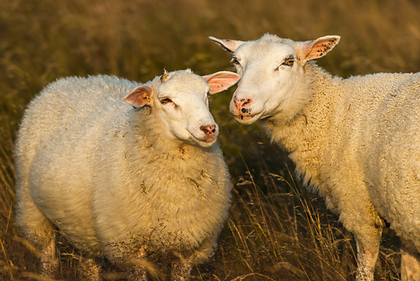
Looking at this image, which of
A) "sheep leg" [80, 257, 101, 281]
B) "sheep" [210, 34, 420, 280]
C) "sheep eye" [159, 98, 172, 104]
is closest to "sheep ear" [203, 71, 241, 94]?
"sheep" [210, 34, 420, 280]

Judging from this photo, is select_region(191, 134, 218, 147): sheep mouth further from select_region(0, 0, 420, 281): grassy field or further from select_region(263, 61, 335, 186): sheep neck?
select_region(0, 0, 420, 281): grassy field

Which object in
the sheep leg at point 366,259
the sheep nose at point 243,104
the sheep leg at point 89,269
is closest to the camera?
the sheep nose at point 243,104

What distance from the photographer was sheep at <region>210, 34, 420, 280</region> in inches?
110

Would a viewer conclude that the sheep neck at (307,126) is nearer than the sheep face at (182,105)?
No

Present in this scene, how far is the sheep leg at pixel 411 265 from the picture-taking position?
3.29m

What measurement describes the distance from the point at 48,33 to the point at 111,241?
6.62m

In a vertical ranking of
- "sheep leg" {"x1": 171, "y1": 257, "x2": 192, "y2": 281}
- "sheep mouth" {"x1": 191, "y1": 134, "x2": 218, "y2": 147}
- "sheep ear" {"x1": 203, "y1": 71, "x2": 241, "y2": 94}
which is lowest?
"sheep leg" {"x1": 171, "y1": 257, "x2": 192, "y2": 281}

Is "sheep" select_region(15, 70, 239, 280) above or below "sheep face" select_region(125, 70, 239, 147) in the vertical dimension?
below

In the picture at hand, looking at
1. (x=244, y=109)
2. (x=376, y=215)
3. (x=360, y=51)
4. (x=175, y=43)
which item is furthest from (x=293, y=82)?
(x=175, y=43)

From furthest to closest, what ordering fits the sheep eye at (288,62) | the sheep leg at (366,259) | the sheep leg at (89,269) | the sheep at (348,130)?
the sheep leg at (89,269) < the sheep eye at (288,62) < the sheep leg at (366,259) < the sheep at (348,130)

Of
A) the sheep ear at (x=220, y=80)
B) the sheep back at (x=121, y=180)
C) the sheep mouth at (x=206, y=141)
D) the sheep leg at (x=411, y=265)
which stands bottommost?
the sheep leg at (x=411, y=265)

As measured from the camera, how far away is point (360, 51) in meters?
7.65

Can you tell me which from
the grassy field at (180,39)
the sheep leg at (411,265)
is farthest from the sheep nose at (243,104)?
the grassy field at (180,39)

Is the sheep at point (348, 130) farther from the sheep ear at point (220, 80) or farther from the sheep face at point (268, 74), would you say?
the sheep ear at point (220, 80)
